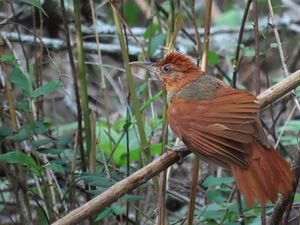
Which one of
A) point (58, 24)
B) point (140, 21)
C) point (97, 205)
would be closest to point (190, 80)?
point (97, 205)

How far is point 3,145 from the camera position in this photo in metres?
2.89

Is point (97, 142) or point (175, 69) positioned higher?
point (175, 69)

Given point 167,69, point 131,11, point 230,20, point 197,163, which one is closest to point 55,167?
point 197,163

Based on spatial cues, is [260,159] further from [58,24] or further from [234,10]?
[234,10]

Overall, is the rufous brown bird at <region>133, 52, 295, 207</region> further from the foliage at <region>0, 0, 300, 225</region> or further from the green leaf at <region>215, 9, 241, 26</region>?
the green leaf at <region>215, 9, 241, 26</region>

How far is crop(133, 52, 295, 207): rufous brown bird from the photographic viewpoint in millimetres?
2041

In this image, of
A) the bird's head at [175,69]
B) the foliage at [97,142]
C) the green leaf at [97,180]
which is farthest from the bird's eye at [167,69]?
the green leaf at [97,180]

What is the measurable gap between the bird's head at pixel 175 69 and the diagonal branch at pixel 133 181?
0.65 metres

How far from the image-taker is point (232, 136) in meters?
2.13

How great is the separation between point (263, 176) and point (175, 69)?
3.18 ft

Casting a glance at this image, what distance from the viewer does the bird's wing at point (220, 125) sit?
213 cm

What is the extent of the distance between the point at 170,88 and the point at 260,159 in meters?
0.88

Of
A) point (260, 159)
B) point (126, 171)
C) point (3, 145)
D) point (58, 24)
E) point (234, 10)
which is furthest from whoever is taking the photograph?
point (234, 10)

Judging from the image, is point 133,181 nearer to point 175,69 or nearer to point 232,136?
point 232,136
